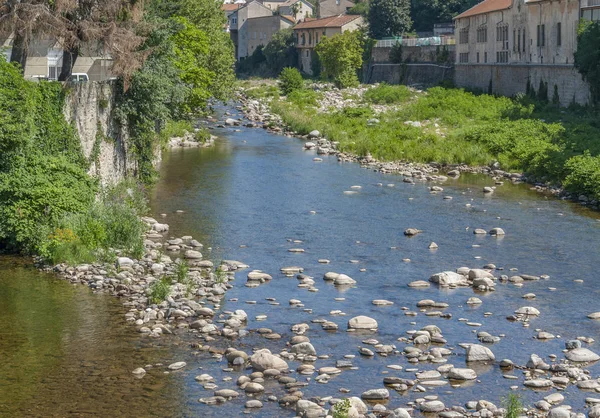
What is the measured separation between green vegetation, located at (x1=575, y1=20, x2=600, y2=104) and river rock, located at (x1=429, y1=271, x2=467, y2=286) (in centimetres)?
2822

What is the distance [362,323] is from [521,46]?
142 feet

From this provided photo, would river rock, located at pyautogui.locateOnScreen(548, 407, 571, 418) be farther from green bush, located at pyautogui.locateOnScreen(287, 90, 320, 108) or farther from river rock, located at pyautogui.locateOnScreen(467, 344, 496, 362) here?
green bush, located at pyautogui.locateOnScreen(287, 90, 320, 108)

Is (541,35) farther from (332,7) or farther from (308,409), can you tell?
(332,7)

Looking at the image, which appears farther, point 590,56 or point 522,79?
point 522,79

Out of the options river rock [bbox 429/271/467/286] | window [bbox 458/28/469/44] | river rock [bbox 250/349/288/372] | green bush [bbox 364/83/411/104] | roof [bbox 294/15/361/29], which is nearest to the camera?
river rock [bbox 250/349/288/372]

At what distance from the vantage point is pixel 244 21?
119m

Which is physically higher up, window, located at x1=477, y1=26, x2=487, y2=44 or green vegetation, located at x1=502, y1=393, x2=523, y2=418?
window, located at x1=477, y1=26, x2=487, y2=44

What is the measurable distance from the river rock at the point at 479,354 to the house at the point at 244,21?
10314cm

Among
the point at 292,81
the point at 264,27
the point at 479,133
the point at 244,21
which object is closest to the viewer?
the point at 479,133

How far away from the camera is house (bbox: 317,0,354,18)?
11119 cm

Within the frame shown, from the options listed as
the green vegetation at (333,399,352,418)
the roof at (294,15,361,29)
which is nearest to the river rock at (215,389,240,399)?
the green vegetation at (333,399,352,418)

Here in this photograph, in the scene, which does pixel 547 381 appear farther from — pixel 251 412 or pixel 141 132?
pixel 141 132

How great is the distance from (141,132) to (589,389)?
20016 millimetres

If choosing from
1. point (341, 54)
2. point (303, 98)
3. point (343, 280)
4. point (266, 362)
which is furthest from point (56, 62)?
point (341, 54)
